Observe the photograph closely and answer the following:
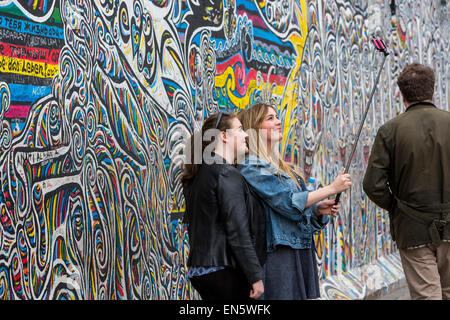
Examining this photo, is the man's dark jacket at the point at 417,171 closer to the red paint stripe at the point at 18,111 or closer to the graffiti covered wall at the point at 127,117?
the graffiti covered wall at the point at 127,117

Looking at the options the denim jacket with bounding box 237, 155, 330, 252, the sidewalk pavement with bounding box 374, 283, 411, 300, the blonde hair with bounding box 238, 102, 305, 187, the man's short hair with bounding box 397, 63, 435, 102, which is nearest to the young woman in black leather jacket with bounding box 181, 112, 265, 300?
the denim jacket with bounding box 237, 155, 330, 252

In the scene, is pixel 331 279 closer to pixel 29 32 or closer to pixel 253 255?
pixel 253 255

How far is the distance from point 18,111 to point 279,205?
1.48 meters

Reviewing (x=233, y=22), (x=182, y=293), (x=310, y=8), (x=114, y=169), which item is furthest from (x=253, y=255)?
(x=310, y=8)

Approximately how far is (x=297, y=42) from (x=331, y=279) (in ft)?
8.02

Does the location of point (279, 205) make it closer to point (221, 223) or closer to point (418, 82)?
point (221, 223)

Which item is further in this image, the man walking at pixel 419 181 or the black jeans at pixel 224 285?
the man walking at pixel 419 181

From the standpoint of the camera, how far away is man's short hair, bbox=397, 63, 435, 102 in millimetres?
4512

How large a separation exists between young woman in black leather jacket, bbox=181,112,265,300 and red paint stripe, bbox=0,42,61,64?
0.95 metres

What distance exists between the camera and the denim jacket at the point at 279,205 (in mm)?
3658

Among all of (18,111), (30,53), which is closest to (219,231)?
(18,111)

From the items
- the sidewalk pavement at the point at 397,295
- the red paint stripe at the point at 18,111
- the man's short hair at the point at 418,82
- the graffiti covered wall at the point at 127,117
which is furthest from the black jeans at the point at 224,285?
the sidewalk pavement at the point at 397,295

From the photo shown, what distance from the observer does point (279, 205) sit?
3.66 metres

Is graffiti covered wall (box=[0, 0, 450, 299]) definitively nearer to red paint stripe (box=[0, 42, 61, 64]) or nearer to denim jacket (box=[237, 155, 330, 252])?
red paint stripe (box=[0, 42, 61, 64])
